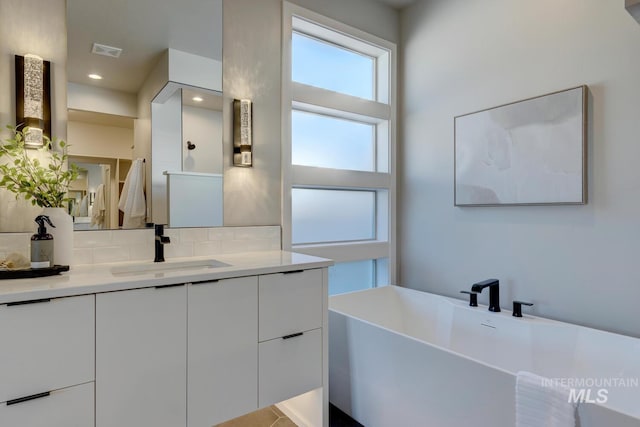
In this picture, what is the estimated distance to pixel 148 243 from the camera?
184cm

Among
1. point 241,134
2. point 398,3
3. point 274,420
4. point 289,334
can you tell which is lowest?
point 274,420

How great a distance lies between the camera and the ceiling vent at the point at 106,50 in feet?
5.63

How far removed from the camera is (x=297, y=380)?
66.7 inches

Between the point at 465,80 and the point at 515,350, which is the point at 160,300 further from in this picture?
the point at 465,80

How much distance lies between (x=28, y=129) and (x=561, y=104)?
273cm

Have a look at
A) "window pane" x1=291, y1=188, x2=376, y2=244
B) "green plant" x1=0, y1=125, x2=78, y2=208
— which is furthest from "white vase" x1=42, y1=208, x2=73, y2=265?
"window pane" x1=291, y1=188, x2=376, y2=244

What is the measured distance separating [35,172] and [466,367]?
2.06 metres

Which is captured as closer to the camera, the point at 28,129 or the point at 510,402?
the point at 510,402

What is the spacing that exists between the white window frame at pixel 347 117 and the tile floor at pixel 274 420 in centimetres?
102

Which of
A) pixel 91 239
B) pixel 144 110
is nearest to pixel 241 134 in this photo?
pixel 144 110

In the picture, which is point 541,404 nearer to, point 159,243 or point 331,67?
point 159,243

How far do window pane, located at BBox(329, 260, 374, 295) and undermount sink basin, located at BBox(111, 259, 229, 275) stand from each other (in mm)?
1168

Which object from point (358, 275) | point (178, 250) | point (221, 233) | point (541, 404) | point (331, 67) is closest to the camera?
point (541, 404)

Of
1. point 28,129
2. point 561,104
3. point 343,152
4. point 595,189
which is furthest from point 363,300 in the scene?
point 28,129
